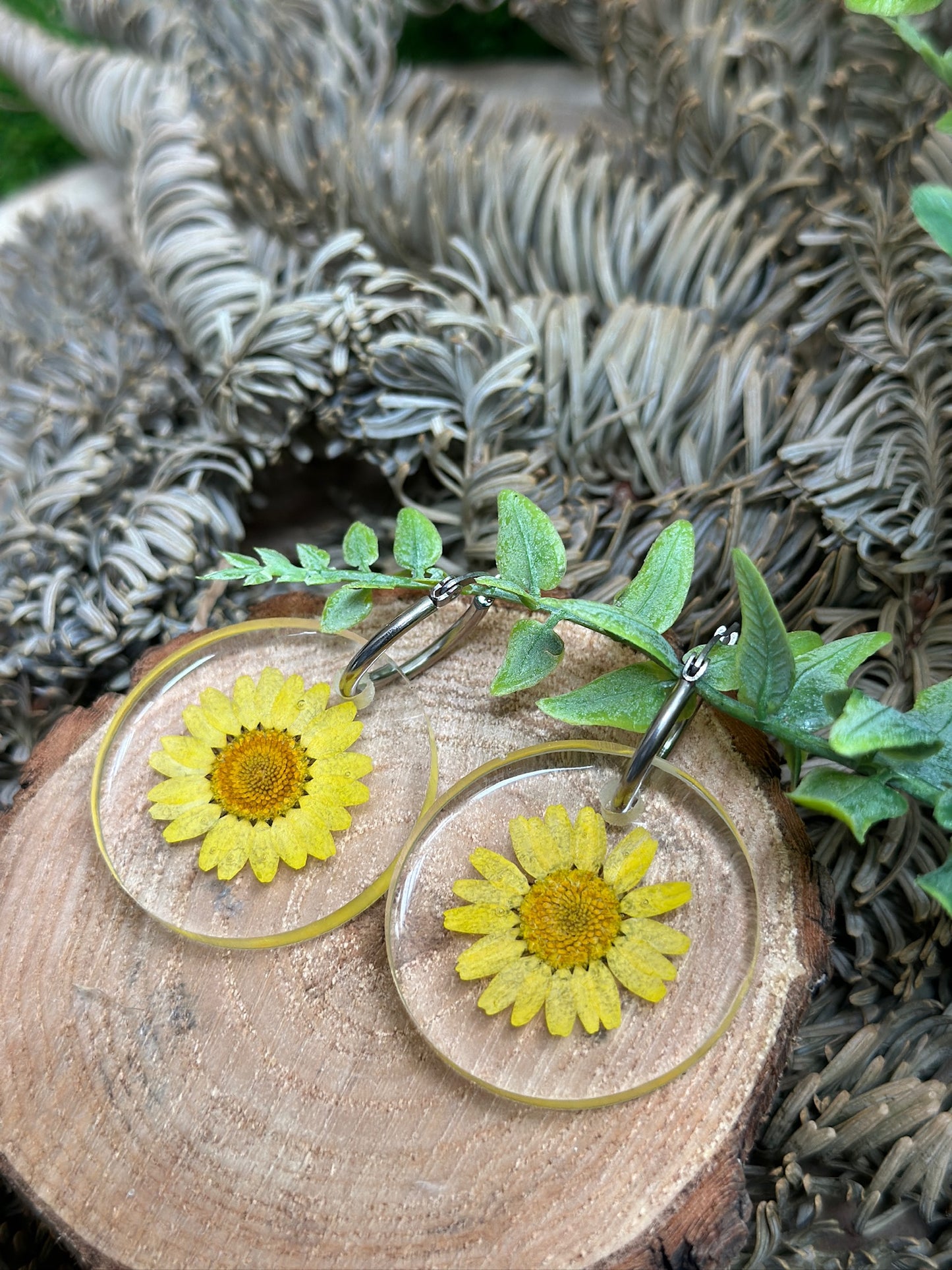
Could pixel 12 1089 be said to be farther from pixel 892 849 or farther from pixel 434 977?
pixel 892 849

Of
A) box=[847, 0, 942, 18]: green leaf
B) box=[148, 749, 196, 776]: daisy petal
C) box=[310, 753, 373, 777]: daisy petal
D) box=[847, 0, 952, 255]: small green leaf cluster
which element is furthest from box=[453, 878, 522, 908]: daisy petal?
box=[847, 0, 942, 18]: green leaf

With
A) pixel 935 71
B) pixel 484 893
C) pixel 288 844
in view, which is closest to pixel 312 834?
pixel 288 844

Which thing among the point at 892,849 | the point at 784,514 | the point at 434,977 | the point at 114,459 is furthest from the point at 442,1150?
the point at 114,459

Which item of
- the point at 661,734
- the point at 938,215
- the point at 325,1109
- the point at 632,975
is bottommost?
the point at 325,1109

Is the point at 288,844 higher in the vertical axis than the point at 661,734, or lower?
lower

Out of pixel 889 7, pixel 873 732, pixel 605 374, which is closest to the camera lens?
pixel 873 732

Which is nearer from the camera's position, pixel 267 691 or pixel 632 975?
pixel 632 975

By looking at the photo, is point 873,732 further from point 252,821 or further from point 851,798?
point 252,821
